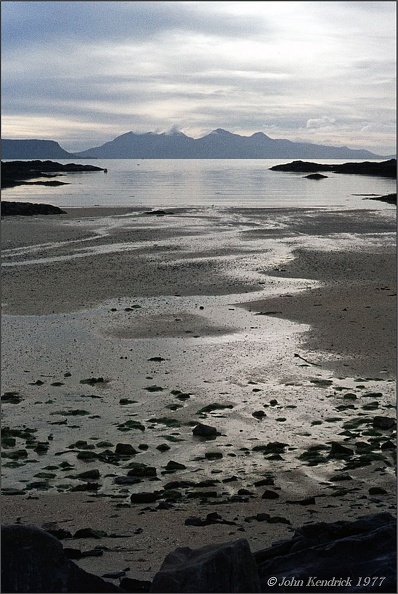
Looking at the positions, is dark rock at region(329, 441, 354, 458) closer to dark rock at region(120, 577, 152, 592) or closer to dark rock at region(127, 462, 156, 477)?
dark rock at region(127, 462, 156, 477)

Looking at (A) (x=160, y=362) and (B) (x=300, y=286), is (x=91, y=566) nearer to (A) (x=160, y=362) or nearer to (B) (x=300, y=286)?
(A) (x=160, y=362)

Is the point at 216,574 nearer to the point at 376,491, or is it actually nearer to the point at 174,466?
the point at 376,491

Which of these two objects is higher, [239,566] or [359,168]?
[359,168]

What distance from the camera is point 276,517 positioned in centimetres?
752

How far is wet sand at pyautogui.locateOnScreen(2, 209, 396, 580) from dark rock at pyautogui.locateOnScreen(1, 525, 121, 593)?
1.45m

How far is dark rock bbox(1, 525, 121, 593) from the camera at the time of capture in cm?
477

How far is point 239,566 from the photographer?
488 cm

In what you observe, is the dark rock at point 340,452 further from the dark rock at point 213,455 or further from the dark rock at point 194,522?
the dark rock at point 194,522

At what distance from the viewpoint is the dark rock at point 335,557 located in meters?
5.28

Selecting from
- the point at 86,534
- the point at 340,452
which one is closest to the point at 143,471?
the point at 86,534

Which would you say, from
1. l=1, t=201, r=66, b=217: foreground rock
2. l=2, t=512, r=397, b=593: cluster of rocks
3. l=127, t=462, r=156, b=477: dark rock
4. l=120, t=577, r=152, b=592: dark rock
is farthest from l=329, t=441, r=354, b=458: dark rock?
l=1, t=201, r=66, b=217: foreground rock

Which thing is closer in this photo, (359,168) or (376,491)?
(376,491)

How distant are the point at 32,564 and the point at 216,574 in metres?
1.17

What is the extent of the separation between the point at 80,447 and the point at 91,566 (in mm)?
3305
